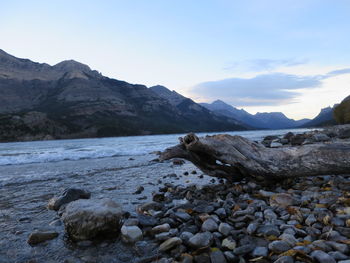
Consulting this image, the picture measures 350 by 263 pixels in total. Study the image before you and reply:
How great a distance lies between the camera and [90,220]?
5.02 metres

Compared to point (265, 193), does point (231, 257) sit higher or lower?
lower

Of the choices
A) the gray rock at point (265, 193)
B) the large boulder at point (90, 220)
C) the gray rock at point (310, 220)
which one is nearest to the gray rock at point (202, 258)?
the large boulder at point (90, 220)

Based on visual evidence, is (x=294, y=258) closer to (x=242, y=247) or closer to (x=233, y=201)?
(x=242, y=247)

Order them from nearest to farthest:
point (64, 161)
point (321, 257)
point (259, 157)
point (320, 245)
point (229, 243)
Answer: point (321, 257)
point (320, 245)
point (229, 243)
point (259, 157)
point (64, 161)

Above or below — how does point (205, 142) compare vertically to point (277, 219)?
above

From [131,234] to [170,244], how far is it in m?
0.93

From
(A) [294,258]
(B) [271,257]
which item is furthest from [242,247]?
(A) [294,258]

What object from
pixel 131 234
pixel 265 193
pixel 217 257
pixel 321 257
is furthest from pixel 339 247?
pixel 131 234

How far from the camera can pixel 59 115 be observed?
160625 millimetres

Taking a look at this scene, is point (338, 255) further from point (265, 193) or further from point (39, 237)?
point (39, 237)

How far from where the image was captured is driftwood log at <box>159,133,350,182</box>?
6941 millimetres

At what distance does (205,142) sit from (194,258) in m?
4.52

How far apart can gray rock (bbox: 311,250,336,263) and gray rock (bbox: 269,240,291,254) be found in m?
0.41

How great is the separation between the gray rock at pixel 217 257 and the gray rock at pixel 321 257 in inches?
49.1
